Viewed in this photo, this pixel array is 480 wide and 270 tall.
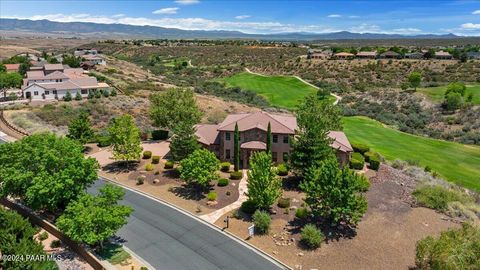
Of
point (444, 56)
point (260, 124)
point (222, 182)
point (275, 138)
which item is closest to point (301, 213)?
point (222, 182)

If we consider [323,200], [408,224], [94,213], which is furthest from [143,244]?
[408,224]

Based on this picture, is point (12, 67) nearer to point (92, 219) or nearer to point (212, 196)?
point (212, 196)

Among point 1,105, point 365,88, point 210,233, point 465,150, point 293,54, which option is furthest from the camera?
point 293,54

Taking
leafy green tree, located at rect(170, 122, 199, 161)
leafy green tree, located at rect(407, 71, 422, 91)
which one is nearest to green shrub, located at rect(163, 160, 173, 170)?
leafy green tree, located at rect(170, 122, 199, 161)

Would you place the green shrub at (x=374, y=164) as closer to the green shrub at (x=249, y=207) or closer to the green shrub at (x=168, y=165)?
the green shrub at (x=249, y=207)

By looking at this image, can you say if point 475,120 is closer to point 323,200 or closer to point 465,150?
point 465,150

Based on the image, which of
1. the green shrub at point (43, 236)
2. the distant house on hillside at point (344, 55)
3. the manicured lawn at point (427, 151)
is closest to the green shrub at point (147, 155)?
the green shrub at point (43, 236)
